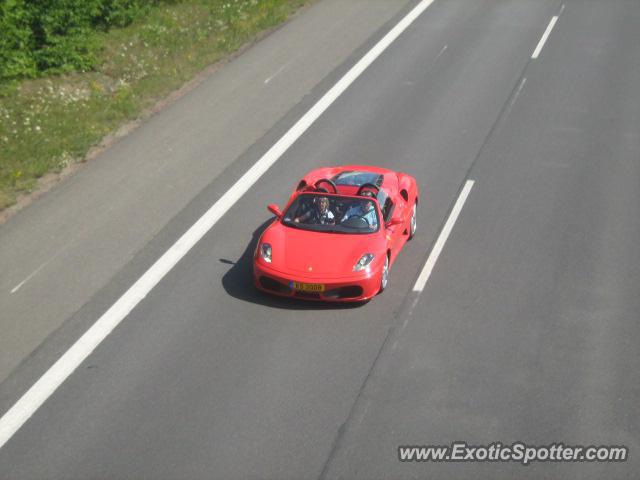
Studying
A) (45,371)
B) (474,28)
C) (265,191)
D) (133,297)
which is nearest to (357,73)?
(474,28)

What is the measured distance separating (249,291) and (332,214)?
5.70 ft

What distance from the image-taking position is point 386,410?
10977mm

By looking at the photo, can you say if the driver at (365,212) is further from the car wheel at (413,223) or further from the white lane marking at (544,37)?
the white lane marking at (544,37)

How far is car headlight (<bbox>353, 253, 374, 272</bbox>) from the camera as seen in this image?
517 inches

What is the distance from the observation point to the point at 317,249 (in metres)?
13.5

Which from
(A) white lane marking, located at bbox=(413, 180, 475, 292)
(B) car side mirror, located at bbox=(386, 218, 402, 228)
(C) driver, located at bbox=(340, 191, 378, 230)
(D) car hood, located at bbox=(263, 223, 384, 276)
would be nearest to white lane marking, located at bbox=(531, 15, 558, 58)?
(A) white lane marking, located at bbox=(413, 180, 475, 292)

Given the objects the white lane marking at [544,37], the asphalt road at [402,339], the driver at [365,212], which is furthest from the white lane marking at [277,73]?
the driver at [365,212]

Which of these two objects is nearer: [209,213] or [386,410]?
[386,410]

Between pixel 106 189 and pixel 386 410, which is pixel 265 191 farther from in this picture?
pixel 386 410

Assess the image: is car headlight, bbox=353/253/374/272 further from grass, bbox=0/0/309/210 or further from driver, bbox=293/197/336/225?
grass, bbox=0/0/309/210

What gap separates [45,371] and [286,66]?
12.9m

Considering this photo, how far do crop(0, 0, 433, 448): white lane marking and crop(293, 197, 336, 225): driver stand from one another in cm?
220

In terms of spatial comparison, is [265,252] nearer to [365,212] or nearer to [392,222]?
[365,212]

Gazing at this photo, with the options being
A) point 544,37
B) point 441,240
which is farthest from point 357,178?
point 544,37
